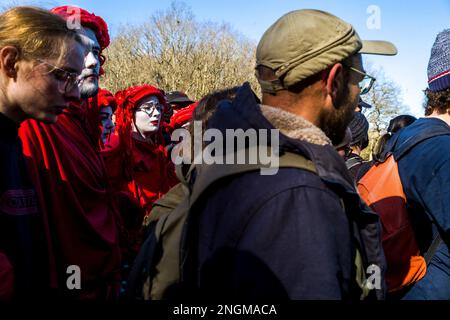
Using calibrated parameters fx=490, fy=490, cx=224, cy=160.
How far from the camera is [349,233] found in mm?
1429

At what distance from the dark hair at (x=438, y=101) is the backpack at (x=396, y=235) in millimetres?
465

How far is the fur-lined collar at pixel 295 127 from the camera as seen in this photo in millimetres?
1570

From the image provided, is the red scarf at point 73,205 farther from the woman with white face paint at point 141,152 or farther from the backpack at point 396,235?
the backpack at point 396,235

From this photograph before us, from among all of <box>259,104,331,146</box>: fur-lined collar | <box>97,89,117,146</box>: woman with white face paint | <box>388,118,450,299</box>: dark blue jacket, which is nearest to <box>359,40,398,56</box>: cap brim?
<box>259,104,331,146</box>: fur-lined collar

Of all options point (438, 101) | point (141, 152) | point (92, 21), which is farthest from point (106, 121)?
point (438, 101)

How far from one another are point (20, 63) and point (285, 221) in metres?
1.32

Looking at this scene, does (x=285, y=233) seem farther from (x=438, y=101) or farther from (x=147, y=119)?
(x=147, y=119)

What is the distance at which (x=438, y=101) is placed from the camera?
278cm

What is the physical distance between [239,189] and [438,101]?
179 centimetres

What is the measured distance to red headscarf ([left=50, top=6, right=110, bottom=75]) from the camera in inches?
119

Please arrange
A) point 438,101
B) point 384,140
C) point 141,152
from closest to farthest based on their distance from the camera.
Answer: point 438,101, point 384,140, point 141,152

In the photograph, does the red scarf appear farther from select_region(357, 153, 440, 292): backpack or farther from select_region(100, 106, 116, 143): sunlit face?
select_region(100, 106, 116, 143): sunlit face

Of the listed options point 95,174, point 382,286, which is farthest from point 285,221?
point 95,174

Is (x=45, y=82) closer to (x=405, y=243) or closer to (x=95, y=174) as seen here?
(x=95, y=174)
